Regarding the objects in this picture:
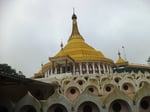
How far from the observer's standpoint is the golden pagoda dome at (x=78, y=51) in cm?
4012

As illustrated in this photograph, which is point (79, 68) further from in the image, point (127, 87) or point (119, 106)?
point (119, 106)

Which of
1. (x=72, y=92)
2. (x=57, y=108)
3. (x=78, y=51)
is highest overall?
(x=78, y=51)

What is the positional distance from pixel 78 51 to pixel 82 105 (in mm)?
26527

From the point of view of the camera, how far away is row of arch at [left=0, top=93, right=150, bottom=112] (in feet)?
52.2

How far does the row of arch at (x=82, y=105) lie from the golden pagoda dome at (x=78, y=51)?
2135 centimetres

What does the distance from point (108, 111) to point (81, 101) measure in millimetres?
1894

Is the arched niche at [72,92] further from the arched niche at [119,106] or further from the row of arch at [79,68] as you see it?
the row of arch at [79,68]

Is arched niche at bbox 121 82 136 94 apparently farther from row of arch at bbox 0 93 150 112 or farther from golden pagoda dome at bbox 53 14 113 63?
golden pagoda dome at bbox 53 14 113 63

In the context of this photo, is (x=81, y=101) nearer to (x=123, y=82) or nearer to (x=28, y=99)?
(x=28, y=99)

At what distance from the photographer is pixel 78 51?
42.5 meters

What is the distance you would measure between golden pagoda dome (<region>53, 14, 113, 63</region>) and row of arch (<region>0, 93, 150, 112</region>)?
21.3 meters

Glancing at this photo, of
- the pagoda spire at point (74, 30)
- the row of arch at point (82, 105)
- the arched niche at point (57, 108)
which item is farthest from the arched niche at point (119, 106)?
the pagoda spire at point (74, 30)

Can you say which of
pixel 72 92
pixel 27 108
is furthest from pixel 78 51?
pixel 27 108

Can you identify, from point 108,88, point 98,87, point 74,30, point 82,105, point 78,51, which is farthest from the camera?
point 74,30
